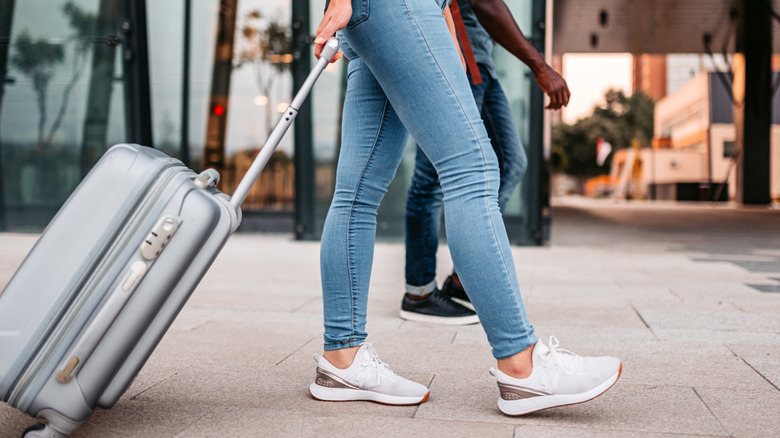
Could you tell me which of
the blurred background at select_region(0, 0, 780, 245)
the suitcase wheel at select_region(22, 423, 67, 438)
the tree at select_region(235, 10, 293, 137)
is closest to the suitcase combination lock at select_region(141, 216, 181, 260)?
the suitcase wheel at select_region(22, 423, 67, 438)

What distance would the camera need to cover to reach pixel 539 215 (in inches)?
271

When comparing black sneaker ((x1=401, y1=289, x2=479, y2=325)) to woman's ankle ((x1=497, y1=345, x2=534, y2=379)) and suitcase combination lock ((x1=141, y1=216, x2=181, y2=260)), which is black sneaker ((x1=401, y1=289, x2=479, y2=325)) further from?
suitcase combination lock ((x1=141, y1=216, x2=181, y2=260))

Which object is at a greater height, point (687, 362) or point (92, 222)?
point (92, 222)

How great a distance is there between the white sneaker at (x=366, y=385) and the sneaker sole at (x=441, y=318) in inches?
44.3

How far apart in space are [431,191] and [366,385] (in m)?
1.29

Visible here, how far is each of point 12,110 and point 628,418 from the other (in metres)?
7.96

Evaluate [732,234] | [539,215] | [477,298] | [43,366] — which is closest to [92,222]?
[43,366]

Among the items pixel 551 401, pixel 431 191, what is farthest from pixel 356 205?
pixel 431 191

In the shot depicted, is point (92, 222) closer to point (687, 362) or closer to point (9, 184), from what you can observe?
point (687, 362)

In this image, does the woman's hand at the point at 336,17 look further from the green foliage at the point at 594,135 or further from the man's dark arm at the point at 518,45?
the green foliage at the point at 594,135

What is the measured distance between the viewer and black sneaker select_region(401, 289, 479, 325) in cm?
301

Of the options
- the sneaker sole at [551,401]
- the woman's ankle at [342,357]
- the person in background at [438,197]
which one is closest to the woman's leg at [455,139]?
the sneaker sole at [551,401]

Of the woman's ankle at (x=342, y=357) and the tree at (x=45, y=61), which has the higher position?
the tree at (x=45, y=61)

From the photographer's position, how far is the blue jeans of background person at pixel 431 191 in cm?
301
